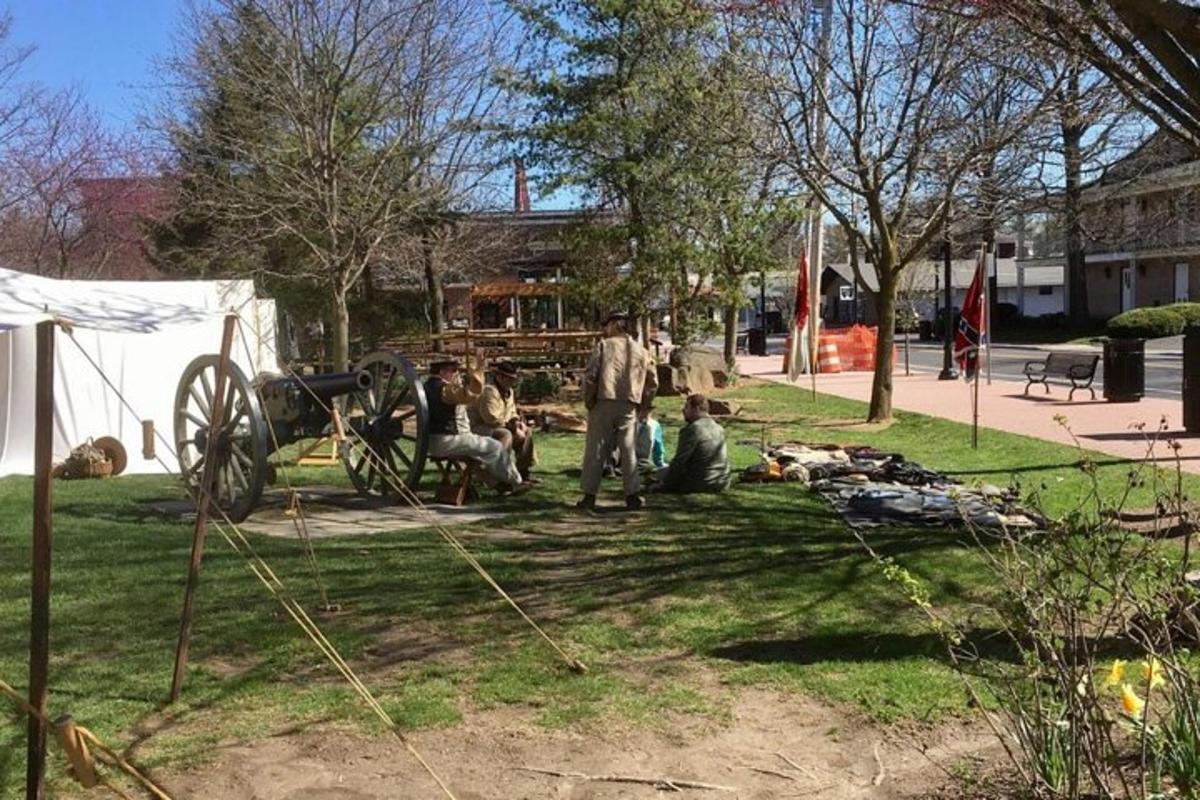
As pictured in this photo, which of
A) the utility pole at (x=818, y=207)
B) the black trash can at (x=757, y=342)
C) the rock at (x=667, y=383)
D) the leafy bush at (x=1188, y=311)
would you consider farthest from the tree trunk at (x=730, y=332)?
the leafy bush at (x=1188, y=311)

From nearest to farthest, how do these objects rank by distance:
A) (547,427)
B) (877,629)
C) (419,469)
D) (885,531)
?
1. (877,629)
2. (885,531)
3. (419,469)
4. (547,427)

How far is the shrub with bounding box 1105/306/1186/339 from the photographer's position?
3962cm

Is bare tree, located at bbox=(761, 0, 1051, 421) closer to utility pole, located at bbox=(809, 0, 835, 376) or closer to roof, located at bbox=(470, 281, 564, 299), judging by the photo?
utility pole, located at bbox=(809, 0, 835, 376)

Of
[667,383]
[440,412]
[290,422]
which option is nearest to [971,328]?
[667,383]

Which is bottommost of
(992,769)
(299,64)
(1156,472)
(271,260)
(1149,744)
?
(992,769)

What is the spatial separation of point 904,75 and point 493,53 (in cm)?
684

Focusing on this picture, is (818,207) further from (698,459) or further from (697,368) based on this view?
(698,459)

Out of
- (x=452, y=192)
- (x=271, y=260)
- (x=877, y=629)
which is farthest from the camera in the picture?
(x=271, y=260)

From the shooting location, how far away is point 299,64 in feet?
55.6

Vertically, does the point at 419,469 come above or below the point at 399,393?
below

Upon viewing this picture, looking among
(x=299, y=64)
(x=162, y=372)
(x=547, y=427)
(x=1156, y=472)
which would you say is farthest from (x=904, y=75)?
(x=1156, y=472)

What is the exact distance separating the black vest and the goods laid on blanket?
2.97 metres

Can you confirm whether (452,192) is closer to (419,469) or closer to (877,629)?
(419,469)

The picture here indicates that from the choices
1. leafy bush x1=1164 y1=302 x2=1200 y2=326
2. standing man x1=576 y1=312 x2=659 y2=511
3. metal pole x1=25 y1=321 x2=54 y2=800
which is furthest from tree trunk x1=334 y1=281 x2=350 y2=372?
leafy bush x1=1164 y1=302 x2=1200 y2=326
